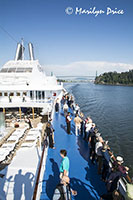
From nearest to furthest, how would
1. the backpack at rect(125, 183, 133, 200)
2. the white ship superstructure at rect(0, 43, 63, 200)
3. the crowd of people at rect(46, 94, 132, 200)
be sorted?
1. the backpack at rect(125, 183, 133, 200)
2. the crowd of people at rect(46, 94, 132, 200)
3. the white ship superstructure at rect(0, 43, 63, 200)

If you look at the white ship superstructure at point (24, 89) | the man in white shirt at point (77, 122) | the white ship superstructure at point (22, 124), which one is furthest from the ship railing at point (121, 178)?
the white ship superstructure at point (24, 89)

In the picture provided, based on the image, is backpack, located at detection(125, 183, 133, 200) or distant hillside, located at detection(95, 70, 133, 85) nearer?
backpack, located at detection(125, 183, 133, 200)

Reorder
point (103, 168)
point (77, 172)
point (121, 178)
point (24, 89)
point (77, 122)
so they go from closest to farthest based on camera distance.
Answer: point (121, 178), point (103, 168), point (77, 172), point (77, 122), point (24, 89)

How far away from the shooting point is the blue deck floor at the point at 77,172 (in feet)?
14.9

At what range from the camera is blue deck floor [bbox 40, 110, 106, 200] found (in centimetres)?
455

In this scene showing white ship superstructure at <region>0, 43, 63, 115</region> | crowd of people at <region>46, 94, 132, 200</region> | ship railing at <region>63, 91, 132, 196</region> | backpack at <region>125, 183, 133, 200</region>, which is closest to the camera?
backpack at <region>125, 183, 133, 200</region>

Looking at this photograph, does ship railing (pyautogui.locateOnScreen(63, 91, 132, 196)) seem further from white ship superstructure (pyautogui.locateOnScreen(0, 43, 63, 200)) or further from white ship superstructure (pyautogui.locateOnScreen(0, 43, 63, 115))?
white ship superstructure (pyautogui.locateOnScreen(0, 43, 63, 115))

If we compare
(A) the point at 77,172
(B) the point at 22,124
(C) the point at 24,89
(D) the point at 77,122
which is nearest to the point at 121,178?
(A) the point at 77,172

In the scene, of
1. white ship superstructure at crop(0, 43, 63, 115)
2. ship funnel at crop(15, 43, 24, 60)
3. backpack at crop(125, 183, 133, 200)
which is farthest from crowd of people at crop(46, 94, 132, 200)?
ship funnel at crop(15, 43, 24, 60)

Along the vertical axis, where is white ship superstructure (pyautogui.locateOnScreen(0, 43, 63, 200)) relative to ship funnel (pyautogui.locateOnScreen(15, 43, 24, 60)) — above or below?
below

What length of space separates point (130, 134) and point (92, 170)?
1396 cm

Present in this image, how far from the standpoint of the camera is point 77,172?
5500mm

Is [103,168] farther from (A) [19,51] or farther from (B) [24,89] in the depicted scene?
(A) [19,51]

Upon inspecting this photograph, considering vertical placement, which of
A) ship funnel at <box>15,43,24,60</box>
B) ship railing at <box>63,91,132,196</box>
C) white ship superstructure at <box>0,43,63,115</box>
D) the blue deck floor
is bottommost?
the blue deck floor
